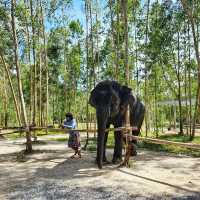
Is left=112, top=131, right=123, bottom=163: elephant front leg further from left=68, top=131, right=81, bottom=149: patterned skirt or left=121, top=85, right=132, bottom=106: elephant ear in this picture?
left=68, top=131, right=81, bottom=149: patterned skirt

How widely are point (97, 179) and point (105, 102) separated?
1.96 meters

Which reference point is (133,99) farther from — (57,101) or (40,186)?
(57,101)

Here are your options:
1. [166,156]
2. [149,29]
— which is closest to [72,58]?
[149,29]

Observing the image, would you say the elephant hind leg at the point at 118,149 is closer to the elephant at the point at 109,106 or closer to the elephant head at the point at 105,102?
the elephant at the point at 109,106

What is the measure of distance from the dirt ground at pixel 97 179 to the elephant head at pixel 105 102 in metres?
0.76

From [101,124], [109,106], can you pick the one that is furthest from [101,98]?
[101,124]

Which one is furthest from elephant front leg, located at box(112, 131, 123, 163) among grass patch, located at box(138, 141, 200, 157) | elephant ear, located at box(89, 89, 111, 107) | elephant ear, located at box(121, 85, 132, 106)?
grass patch, located at box(138, 141, 200, 157)

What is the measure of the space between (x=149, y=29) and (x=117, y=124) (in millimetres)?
12837

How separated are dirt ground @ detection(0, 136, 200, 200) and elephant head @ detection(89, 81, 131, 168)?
30.0 inches

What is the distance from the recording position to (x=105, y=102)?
9625 mm

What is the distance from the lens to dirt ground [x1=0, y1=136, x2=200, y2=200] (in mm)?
7223

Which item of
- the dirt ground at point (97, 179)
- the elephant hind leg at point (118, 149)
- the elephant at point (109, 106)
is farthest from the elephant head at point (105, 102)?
the dirt ground at point (97, 179)

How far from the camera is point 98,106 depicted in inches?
378

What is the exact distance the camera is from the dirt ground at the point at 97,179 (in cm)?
722
